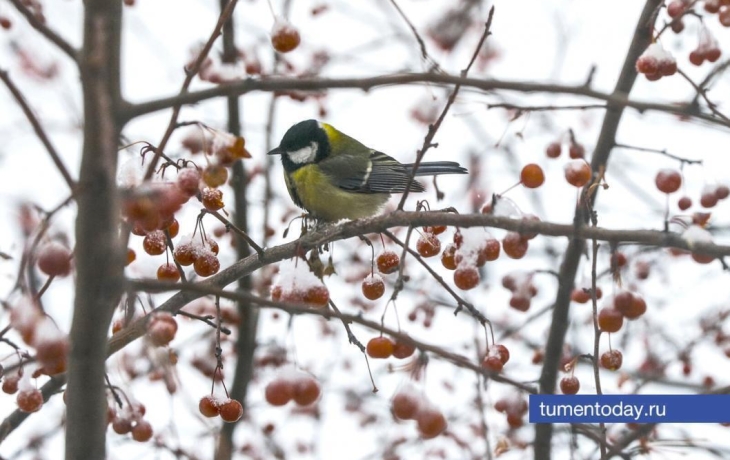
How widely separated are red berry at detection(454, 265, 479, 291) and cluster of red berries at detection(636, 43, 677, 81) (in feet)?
3.55

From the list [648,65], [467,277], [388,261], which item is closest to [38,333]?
[467,277]

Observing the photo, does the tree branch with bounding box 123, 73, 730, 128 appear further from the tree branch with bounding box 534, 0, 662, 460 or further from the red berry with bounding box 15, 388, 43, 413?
the tree branch with bounding box 534, 0, 662, 460

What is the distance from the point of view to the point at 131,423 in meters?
2.06

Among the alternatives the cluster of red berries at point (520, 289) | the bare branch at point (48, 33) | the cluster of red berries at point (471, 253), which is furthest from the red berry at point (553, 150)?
the bare branch at point (48, 33)

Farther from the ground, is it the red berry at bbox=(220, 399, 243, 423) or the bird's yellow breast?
the bird's yellow breast

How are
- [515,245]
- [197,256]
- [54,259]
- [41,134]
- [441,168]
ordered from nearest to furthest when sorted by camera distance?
[41,134] → [54,259] → [515,245] → [197,256] → [441,168]

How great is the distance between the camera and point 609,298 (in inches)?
83.1

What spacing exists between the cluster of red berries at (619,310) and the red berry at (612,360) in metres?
0.40

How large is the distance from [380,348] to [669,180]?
5.09 feet

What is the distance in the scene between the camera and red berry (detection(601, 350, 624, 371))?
96.0 inches

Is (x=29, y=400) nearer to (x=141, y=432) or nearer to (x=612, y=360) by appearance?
(x=141, y=432)

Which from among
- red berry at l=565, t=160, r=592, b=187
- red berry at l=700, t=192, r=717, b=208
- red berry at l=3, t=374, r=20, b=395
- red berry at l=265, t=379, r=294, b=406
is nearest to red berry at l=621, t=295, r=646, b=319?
red berry at l=565, t=160, r=592, b=187

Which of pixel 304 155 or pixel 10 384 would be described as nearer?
pixel 10 384

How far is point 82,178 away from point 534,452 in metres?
2.42
